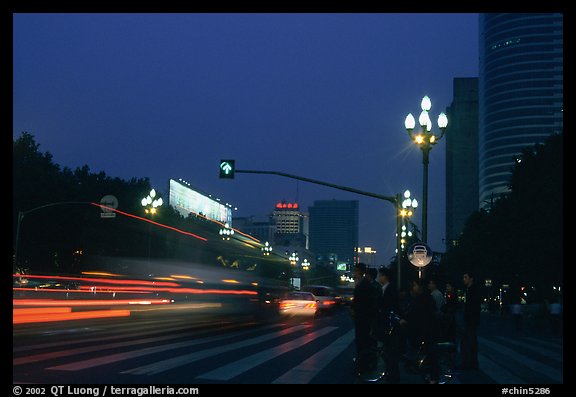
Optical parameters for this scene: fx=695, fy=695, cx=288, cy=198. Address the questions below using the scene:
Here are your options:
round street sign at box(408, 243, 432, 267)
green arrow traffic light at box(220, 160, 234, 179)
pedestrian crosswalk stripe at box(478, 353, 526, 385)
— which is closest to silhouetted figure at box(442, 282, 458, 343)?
pedestrian crosswalk stripe at box(478, 353, 526, 385)

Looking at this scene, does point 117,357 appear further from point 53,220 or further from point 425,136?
point 53,220

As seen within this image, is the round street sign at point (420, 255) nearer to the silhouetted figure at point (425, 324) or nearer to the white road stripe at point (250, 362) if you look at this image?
the white road stripe at point (250, 362)

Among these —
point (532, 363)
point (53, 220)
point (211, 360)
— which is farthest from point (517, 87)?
point (211, 360)

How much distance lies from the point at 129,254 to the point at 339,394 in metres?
17.5

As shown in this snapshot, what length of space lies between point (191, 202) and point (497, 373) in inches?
5376

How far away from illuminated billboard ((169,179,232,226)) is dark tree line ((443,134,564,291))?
7175cm

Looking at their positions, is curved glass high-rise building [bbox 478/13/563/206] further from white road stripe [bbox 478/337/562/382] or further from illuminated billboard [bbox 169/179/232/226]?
white road stripe [bbox 478/337/562/382]

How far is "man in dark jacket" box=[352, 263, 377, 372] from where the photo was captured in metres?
11.6

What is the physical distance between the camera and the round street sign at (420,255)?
19703 millimetres

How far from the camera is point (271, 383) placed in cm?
1115

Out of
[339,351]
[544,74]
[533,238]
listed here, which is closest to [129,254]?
[339,351]

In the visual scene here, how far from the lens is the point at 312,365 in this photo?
14039 mm
